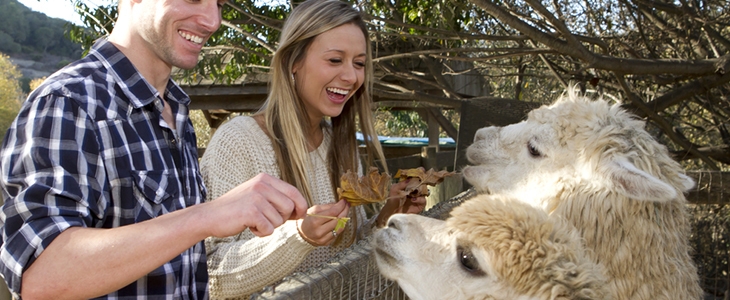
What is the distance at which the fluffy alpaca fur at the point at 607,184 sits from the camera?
2326 millimetres

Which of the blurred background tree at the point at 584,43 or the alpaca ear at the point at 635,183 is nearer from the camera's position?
the alpaca ear at the point at 635,183

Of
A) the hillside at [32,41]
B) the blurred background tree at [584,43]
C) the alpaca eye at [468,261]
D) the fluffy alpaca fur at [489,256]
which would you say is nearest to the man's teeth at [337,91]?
the fluffy alpaca fur at [489,256]

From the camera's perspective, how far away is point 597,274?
1904mm

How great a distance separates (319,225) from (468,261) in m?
0.50

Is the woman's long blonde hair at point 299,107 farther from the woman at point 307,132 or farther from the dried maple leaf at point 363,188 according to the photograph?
the dried maple leaf at point 363,188

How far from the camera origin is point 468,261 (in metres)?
2.00

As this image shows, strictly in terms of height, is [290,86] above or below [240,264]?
above

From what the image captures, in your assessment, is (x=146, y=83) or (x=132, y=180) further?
(x=146, y=83)

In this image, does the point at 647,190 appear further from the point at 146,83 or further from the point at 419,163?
the point at 419,163

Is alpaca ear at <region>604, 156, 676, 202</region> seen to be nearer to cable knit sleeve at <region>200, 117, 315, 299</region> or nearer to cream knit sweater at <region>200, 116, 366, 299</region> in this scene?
cream knit sweater at <region>200, 116, 366, 299</region>

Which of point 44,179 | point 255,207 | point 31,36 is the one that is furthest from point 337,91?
point 31,36

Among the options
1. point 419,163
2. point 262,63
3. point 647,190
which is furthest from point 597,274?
point 262,63

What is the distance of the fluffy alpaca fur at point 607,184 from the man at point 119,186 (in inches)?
53.6

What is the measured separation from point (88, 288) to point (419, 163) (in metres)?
4.95
